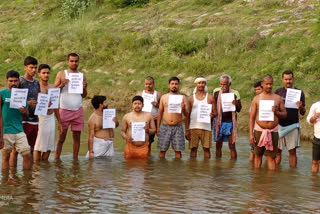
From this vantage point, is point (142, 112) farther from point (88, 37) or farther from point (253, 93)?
point (88, 37)

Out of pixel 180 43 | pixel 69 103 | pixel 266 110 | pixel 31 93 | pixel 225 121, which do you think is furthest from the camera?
pixel 180 43

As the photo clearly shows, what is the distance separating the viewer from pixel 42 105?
1061 centimetres

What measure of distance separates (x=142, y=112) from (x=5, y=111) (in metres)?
3.19

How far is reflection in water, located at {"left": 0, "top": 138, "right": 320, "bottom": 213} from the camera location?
27.8 feet

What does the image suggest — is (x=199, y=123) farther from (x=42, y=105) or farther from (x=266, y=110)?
(x=42, y=105)

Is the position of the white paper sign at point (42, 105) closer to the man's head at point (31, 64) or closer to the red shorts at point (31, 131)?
the red shorts at point (31, 131)

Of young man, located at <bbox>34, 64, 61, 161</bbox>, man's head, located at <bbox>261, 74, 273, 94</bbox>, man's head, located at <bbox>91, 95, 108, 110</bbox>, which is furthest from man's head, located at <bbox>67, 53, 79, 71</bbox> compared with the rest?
man's head, located at <bbox>261, 74, 273, 94</bbox>

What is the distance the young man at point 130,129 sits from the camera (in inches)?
482

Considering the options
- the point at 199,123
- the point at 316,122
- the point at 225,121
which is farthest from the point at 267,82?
the point at 199,123

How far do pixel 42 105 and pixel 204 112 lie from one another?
3.20 m

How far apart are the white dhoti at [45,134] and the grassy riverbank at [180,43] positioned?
6.68 meters

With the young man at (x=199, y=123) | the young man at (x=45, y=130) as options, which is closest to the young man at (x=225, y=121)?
the young man at (x=199, y=123)

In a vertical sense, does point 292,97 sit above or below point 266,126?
above

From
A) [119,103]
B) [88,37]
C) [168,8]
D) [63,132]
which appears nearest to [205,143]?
[63,132]
